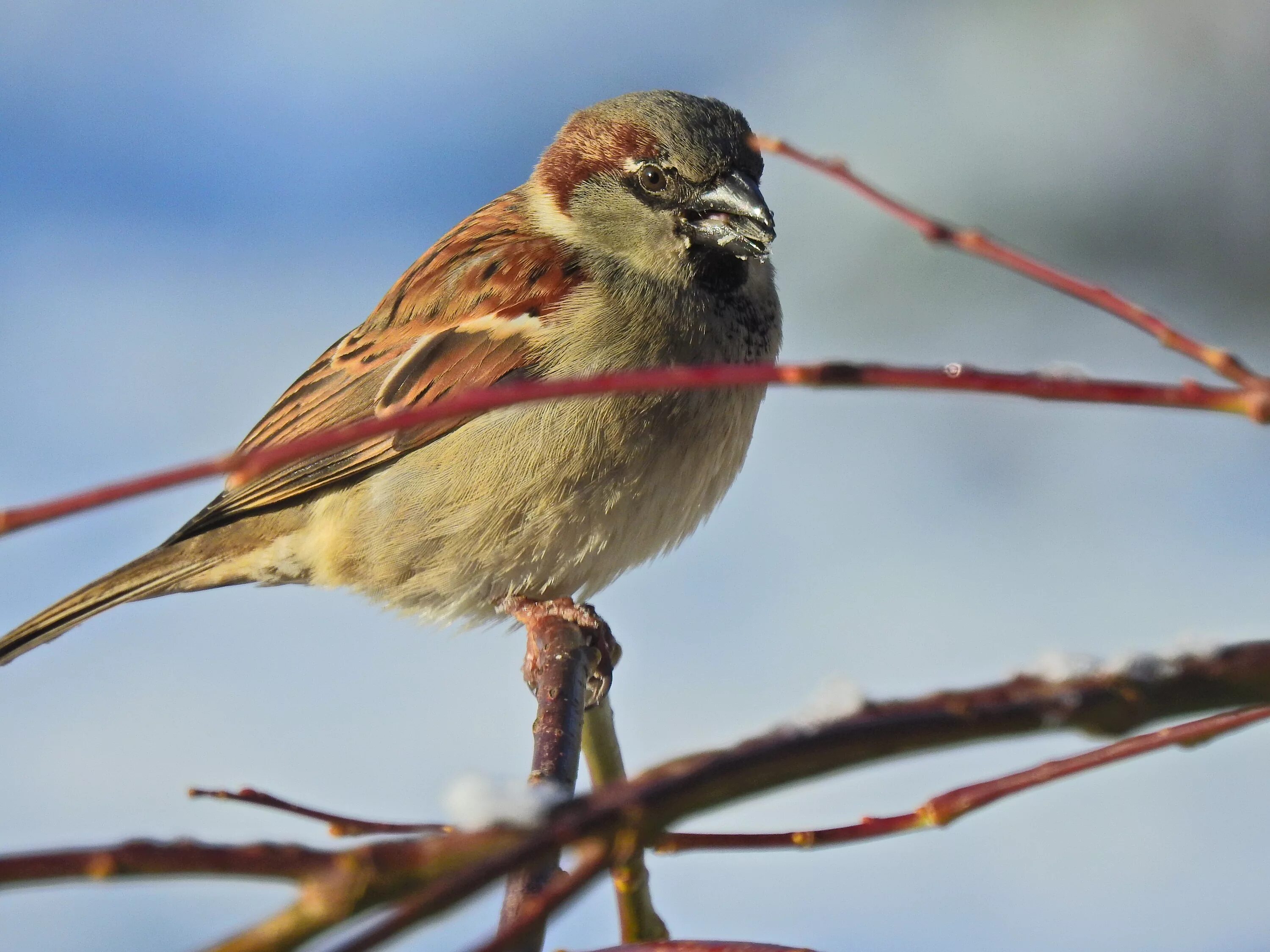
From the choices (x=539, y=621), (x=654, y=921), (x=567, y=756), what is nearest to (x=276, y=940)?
(x=567, y=756)

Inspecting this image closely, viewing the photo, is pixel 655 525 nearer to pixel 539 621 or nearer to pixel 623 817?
pixel 539 621

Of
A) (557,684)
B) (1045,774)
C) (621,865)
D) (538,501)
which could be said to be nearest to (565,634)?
(557,684)

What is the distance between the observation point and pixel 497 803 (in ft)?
1.94

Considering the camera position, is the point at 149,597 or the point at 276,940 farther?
the point at 149,597

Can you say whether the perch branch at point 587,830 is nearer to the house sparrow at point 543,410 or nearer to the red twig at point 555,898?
the red twig at point 555,898

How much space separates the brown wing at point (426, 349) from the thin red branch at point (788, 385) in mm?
2060

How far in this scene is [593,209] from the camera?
308cm

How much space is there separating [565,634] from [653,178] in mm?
1260

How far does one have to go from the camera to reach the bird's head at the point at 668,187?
2.83 meters

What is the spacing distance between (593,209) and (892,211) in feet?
7.26

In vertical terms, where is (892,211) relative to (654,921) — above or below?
above

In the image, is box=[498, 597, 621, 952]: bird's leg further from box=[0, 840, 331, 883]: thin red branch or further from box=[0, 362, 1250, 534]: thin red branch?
box=[0, 362, 1250, 534]: thin red branch

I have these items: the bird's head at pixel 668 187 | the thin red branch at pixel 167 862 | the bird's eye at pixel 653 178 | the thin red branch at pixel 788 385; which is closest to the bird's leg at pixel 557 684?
the thin red branch at pixel 167 862

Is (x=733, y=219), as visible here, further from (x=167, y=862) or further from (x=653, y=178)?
(x=167, y=862)
